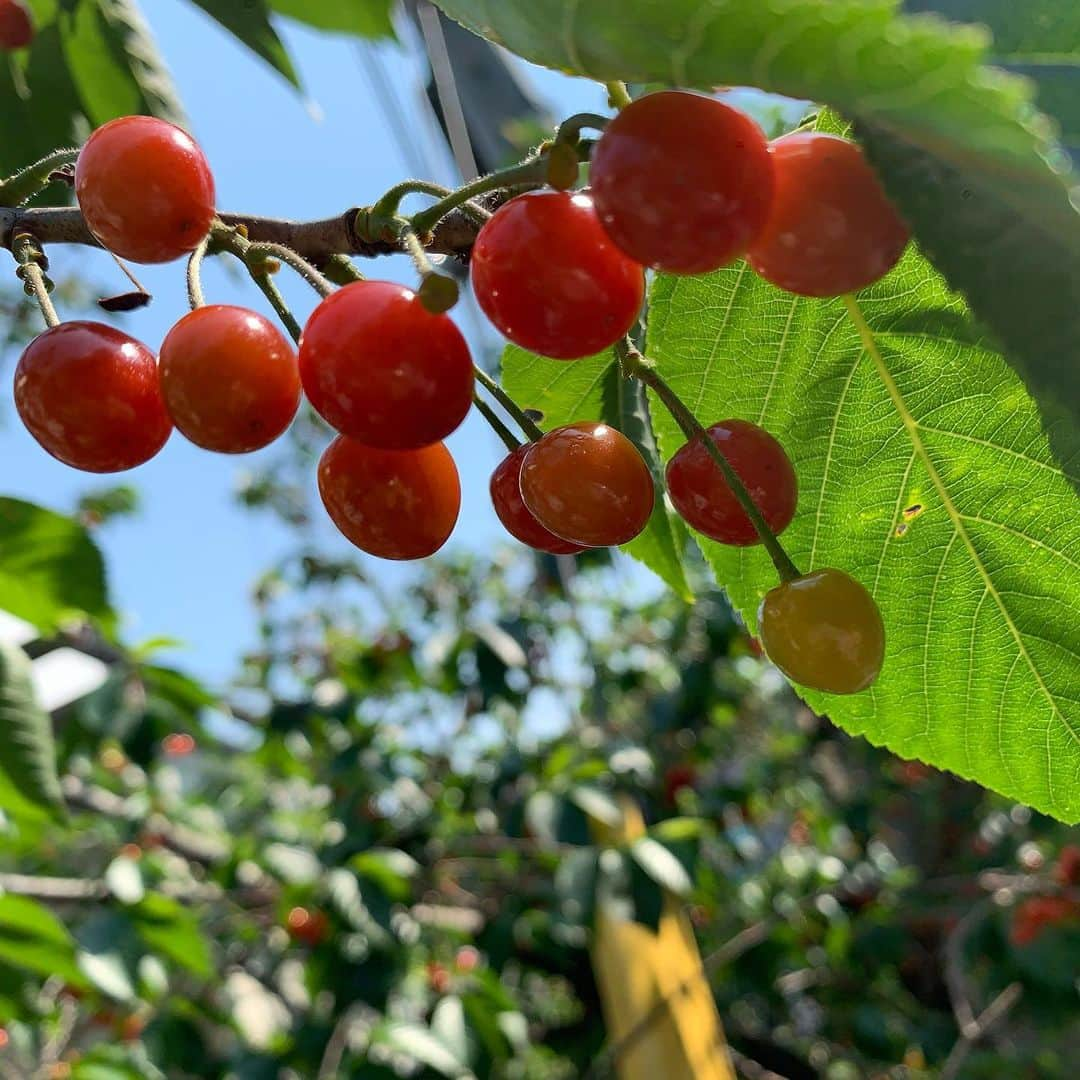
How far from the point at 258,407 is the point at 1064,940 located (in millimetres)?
3857

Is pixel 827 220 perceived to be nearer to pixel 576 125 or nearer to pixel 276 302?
pixel 576 125

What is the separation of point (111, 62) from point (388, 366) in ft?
3.98

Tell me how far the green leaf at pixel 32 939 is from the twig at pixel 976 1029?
2.56m

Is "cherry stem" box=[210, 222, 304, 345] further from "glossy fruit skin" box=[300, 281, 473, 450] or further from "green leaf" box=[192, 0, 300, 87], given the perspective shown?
"green leaf" box=[192, 0, 300, 87]

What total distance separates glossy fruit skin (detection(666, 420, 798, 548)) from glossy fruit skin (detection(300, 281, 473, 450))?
16 centimetres

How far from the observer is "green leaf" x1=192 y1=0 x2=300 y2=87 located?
141 cm

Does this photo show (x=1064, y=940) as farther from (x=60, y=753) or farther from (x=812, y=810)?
(x=60, y=753)

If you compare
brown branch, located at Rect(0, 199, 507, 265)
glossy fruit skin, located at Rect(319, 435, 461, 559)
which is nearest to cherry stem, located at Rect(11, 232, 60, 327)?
brown branch, located at Rect(0, 199, 507, 265)

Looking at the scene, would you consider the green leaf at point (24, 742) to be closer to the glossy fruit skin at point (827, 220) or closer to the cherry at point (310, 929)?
the glossy fruit skin at point (827, 220)

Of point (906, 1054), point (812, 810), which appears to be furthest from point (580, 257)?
point (812, 810)

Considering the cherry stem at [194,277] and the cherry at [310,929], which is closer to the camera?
the cherry stem at [194,277]

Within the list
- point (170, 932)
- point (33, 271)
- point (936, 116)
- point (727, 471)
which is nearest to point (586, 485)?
point (727, 471)

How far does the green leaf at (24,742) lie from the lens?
1.58 metres

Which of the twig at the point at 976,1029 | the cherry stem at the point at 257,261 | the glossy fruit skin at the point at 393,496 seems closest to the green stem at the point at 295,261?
the cherry stem at the point at 257,261
